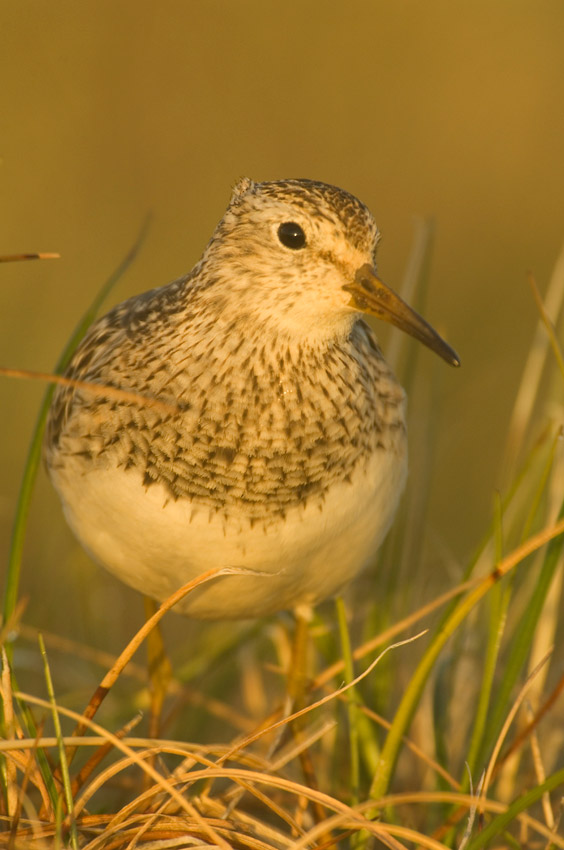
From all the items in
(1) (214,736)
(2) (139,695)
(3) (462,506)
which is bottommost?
(1) (214,736)

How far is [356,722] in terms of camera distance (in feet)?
11.4

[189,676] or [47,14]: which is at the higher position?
[47,14]

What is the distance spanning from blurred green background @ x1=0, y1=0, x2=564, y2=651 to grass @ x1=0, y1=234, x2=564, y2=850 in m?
2.55

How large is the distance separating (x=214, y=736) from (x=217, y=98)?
17.7 ft

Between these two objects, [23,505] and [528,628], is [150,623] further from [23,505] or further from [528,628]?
[528,628]

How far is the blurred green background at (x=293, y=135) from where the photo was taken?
7.57m

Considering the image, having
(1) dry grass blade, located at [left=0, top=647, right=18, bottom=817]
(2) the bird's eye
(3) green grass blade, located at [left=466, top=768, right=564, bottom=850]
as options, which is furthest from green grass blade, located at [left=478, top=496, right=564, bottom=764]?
(1) dry grass blade, located at [left=0, top=647, right=18, bottom=817]

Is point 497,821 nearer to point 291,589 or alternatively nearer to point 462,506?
point 291,589

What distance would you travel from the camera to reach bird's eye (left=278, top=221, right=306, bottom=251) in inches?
125

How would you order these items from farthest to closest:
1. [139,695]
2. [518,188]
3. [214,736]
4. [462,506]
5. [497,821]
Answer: [518,188]
[462,506]
[214,736]
[139,695]
[497,821]

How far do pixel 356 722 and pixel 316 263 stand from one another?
141 cm

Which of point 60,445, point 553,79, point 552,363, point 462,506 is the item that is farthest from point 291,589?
point 553,79

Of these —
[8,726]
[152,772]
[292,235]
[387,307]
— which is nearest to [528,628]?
[387,307]

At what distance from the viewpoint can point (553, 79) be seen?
28.4 feet
